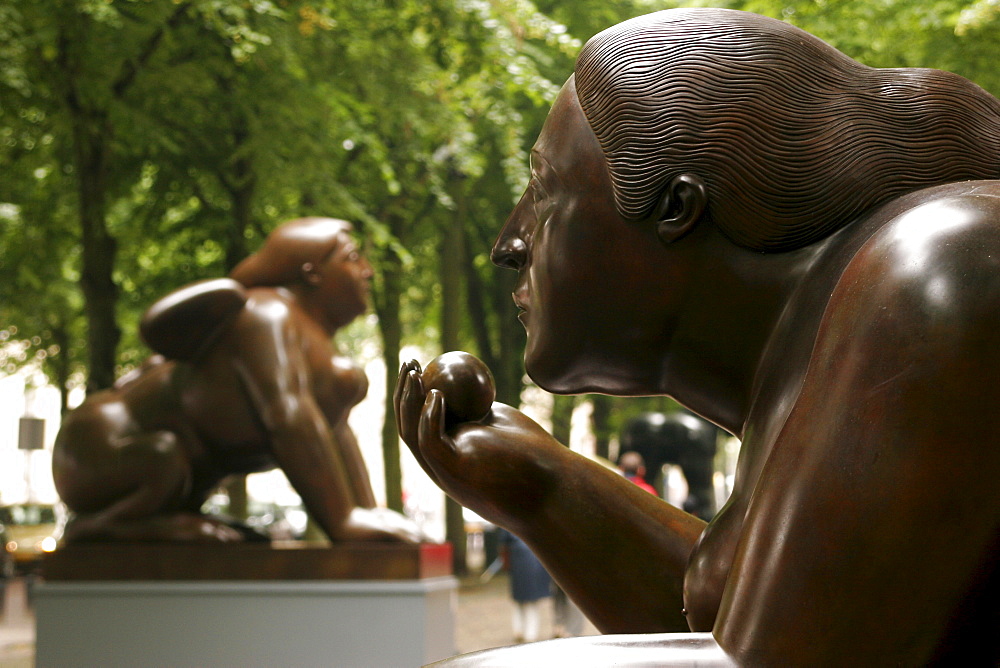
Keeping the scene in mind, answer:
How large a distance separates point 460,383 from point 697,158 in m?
0.40

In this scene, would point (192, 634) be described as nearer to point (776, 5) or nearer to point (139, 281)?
point (776, 5)

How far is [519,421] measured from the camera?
1.30 m

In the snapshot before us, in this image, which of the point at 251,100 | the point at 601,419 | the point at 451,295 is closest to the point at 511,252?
the point at 251,100

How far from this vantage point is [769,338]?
3.49ft

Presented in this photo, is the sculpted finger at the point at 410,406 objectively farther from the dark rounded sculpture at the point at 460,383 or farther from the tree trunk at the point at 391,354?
the tree trunk at the point at 391,354

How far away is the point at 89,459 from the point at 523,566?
540 cm

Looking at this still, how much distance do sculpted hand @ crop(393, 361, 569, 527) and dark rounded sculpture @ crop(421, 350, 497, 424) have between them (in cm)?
1

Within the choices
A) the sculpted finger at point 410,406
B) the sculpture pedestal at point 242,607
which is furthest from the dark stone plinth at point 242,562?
the sculpted finger at point 410,406

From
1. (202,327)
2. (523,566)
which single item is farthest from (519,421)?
(523,566)

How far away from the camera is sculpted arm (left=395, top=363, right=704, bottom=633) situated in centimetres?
122

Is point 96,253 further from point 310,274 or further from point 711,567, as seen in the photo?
point 711,567

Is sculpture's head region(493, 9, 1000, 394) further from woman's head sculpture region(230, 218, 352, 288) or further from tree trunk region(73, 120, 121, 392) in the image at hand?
tree trunk region(73, 120, 121, 392)

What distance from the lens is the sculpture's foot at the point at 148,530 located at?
17.9 feet

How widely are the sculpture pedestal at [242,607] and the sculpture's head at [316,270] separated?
1.35 meters
